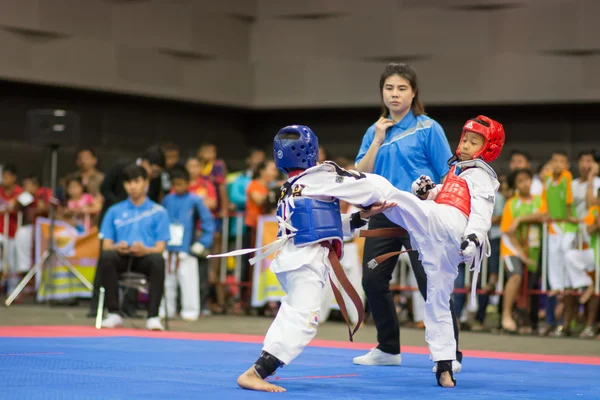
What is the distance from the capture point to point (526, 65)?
1184 cm

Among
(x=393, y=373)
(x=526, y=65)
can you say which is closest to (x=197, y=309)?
(x=393, y=373)

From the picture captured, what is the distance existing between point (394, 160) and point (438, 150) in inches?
9.6

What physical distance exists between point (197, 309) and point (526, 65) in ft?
19.3

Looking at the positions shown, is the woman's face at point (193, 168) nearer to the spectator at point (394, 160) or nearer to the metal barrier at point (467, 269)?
the metal barrier at point (467, 269)

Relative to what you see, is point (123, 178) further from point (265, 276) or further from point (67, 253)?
point (67, 253)

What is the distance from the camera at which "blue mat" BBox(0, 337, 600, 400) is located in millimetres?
3461

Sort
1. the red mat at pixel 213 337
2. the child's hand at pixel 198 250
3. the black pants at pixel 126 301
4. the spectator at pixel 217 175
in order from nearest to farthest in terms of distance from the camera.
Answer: the red mat at pixel 213 337 → the black pants at pixel 126 301 → the child's hand at pixel 198 250 → the spectator at pixel 217 175

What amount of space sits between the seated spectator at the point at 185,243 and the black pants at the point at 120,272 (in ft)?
4.09

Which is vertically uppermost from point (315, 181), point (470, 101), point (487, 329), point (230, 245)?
point (470, 101)

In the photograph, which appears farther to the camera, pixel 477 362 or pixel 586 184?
pixel 586 184

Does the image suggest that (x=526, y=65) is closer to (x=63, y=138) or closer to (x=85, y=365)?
(x=63, y=138)

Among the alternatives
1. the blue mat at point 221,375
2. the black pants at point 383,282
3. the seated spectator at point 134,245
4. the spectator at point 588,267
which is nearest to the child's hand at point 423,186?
the black pants at point 383,282

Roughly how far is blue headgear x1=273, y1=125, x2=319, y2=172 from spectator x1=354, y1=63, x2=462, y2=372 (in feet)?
3.33

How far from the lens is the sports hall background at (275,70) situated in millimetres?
11648
